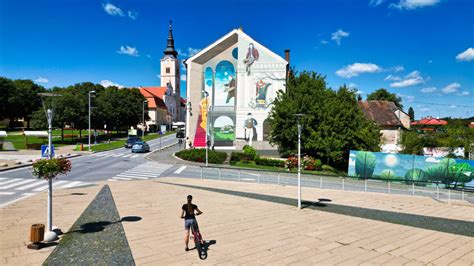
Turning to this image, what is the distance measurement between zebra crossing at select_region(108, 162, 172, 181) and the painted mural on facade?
18.2 m

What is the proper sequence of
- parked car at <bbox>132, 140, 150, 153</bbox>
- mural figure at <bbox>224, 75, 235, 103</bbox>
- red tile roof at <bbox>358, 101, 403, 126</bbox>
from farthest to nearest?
red tile roof at <bbox>358, 101, 403, 126</bbox> < mural figure at <bbox>224, 75, 235, 103</bbox> < parked car at <bbox>132, 140, 150, 153</bbox>

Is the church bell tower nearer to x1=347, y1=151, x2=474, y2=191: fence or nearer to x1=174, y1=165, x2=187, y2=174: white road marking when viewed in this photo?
x1=174, y1=165, x2=187, y2=174: white road marking

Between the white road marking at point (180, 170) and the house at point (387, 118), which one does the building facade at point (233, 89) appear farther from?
the house at point (387, 118)

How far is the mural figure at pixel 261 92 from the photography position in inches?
1930

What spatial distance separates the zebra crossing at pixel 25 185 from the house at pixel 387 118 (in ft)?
160

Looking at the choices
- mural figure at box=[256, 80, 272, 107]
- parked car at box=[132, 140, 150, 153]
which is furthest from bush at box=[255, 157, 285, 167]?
parked car at box=[132, 140, 150, 153]

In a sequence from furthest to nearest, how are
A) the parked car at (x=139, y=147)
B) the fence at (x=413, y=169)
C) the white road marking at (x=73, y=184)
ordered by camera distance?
the parked car at (x=139, y=147), the fence at (x=413, y=169), the white road marking at (x=73, y=184)

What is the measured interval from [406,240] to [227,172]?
19.8 meters

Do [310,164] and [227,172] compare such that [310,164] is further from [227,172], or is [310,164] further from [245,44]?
[245,44]

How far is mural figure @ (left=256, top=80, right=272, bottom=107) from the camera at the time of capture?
161 feet

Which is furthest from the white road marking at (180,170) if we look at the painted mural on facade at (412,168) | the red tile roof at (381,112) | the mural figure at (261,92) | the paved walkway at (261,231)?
A: the red tile roof at (381,112)

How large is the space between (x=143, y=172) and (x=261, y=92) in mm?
26569

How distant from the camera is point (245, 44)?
48906 millimetres

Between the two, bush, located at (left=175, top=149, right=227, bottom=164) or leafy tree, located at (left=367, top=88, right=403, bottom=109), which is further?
leafy tree, located at (left=367, top=88, right=403, bottom=109)
